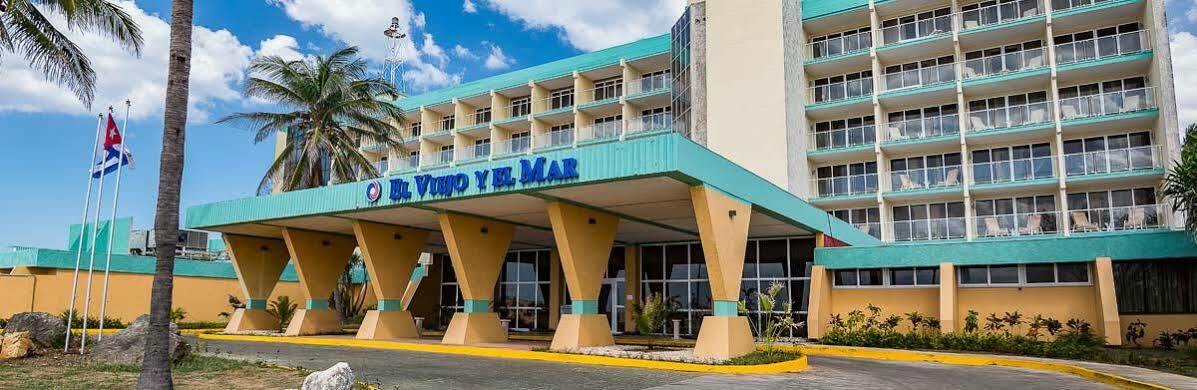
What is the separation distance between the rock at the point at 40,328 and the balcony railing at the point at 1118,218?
109 feet

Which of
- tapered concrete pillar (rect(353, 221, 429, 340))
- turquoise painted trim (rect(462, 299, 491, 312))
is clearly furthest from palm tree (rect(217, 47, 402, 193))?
turquoise painted trim (rect(462, 299, 491, 312))

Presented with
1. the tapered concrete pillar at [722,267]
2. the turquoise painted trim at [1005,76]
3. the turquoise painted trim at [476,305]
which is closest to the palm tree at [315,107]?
the turquoise painted trim at [476,305]

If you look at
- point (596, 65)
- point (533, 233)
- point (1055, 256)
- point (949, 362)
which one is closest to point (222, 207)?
point (533, 233)

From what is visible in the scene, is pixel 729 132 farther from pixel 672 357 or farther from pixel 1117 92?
pixel 672 357

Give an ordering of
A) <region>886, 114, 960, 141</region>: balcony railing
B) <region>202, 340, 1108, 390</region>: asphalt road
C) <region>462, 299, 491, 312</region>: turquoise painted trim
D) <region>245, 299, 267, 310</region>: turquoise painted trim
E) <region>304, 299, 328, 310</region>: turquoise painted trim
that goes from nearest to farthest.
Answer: <region>202, 340, 1108, 390</region>: asphalt road
<region>462, 299, 491, 312</region>: turquoise painted trim
<region>304, 299, 328, 310</region>: turquoise painted trim
<region>245, 299, 267, 310</region>: turquoise painted trim
<region>886, 114, 960, 141</region>: balcony railing

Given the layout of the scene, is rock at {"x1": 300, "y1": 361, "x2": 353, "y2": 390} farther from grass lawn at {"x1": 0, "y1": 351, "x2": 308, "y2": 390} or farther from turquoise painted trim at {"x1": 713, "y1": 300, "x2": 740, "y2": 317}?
turquoise painted trim at {"x1": 713, "y1": 300, "x2": 740, "y2": 317}

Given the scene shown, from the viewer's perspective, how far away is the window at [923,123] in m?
32.6

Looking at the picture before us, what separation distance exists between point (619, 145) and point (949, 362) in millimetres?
10367

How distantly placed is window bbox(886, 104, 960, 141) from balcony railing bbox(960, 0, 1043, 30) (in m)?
3.55

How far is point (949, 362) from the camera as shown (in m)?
19.2

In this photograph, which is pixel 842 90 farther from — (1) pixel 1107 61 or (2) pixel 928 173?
(1) pixel 1107 61

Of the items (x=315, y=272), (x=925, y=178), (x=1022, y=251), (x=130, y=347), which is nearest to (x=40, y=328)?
(x=130, y=347)

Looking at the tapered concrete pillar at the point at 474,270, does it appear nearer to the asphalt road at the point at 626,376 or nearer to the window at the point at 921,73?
the asphalt road at the point at 626,376

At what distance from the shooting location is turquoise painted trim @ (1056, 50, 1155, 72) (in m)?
28.4
